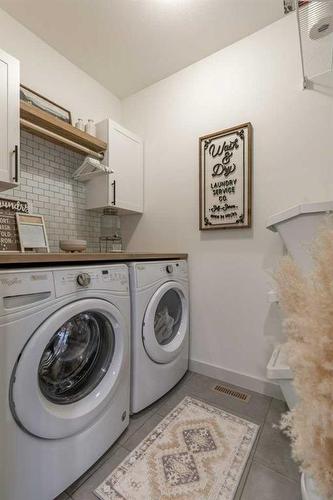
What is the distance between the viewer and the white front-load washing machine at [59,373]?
0.72 m

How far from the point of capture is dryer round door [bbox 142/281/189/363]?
1.34m

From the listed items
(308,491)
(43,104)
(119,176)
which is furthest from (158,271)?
(43,104)

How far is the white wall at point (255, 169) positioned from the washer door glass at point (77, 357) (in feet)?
3.00

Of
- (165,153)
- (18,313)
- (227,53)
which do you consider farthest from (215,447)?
(227,53)

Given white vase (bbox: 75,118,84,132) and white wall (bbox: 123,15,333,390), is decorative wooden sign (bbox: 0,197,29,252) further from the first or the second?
white wall (bbox: 123,15,333,390)

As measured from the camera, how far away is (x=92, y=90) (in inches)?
81.0

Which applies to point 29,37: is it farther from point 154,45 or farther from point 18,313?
point 18,313

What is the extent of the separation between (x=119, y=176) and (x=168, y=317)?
1234mm

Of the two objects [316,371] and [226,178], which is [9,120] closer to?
[226,178]

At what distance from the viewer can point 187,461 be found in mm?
1051

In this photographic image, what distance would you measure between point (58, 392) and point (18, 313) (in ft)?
1.52

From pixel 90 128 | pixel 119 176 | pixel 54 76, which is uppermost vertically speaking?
pixel 54 76

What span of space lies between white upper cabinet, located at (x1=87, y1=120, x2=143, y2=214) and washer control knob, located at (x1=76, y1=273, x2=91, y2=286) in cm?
103

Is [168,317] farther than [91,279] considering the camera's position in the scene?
Yes
